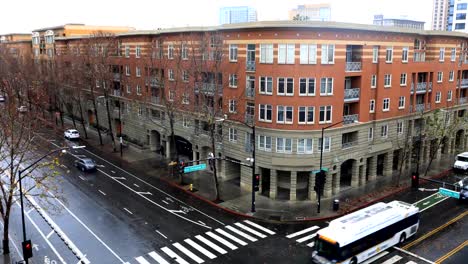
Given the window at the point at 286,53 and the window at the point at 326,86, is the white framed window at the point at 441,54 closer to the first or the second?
the window at the point at 326,86

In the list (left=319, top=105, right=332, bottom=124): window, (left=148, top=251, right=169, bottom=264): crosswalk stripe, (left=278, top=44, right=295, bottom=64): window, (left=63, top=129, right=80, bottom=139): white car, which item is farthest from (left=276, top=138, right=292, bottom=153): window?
(left=63, top=129, right=80, bottom=139): white car

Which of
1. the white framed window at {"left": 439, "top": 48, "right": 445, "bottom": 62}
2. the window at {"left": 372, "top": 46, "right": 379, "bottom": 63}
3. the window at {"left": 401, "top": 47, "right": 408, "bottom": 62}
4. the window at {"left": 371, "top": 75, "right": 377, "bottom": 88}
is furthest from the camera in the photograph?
the white framed window at {"left": 439, "top": 48, "right": 445, "bottom": 62}

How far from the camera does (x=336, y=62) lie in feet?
133

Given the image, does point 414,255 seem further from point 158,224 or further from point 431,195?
point 158,224

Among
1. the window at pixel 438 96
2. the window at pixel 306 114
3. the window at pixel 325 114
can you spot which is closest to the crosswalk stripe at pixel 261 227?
the window at pixel 306 114

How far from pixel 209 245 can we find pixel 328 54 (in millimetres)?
21103

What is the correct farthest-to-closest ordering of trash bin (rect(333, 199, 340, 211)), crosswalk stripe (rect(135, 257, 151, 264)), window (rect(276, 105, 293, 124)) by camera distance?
window (rect(276, 105, 293, 124))
trash bin (rect(333, 199, 340, 211))
crosswalk stripe (rect(135, 257, 151, 264))

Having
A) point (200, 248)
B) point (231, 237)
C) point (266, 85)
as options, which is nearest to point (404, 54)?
point (266, 85)

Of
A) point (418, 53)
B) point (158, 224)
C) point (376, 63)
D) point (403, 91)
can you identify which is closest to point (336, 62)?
point (376, 63)

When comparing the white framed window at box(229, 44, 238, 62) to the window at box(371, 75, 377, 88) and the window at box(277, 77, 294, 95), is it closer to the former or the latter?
the window at box(277, 77, 294, 95)

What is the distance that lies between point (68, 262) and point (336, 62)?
2921cm

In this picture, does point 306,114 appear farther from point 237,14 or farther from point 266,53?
point 237,14

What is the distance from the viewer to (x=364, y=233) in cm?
2856

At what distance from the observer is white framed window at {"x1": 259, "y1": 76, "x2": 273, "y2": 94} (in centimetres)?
4066
